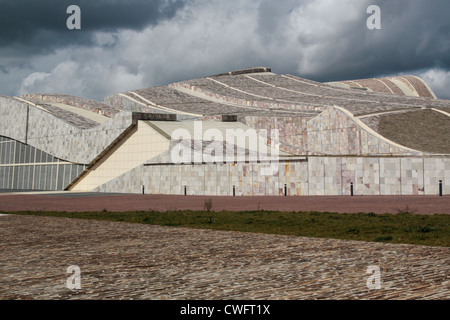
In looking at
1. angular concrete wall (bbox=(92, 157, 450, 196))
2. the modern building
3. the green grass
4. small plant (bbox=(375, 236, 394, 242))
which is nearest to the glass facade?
the modern building

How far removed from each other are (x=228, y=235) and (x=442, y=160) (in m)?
15.0

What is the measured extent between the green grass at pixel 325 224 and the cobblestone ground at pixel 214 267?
1180 millimetres

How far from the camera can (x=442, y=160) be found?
72.5 ft

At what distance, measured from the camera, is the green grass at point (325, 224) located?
1024 cm

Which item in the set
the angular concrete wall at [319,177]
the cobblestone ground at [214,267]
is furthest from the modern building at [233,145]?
the cobblestone ground at [214,267]

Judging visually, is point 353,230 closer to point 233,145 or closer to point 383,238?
point 383,238

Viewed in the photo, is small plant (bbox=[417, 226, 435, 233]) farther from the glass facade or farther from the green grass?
the glass facade

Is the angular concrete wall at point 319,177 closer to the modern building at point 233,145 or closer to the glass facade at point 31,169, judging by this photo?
the modern building at point 233,145

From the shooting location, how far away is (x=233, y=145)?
115 ft

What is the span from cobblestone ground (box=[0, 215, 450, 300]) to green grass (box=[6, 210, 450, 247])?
1.18 meters

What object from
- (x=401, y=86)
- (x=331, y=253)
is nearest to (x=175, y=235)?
(x=331, y=253)

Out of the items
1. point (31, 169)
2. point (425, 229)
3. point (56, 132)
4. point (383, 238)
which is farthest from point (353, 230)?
point (31, 169)

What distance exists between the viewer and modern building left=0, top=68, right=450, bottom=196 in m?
24.2
